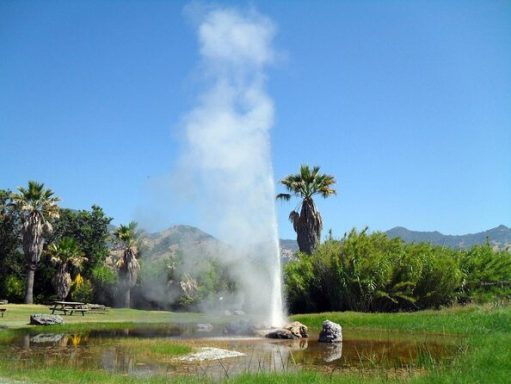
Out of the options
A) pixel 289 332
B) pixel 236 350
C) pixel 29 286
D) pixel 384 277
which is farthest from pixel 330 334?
pixel 29 286

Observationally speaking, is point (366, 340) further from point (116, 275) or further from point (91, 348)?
point (116, 275)

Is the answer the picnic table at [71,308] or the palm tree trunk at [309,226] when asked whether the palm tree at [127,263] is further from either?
the palm tree trunk at [309,226]

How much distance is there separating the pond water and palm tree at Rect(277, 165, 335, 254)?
789 inches

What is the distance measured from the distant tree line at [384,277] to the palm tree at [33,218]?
88.6 ft

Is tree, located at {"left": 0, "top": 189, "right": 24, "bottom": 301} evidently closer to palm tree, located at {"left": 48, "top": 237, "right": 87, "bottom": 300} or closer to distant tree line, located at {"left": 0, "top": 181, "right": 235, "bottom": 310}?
distant tree line, located at {"left": 0, "top": 181, "right": 235, "bottom": 310}

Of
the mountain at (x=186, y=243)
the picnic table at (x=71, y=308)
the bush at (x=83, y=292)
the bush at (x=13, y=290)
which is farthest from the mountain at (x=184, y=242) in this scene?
the picnic table at (x=71, y=308)

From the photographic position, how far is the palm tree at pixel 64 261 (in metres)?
50.4

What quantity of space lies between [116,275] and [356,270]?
2879cm

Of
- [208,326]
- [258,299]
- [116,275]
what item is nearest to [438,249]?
[258,299]

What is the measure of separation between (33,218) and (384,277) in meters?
35.4

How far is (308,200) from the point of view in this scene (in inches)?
1706

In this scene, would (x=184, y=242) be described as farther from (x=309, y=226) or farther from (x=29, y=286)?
(x=309, y=226)

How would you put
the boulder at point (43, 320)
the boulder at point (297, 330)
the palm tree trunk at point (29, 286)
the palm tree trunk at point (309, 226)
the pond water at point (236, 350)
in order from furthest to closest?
1. the palm tree trunk at point (29, 286)
2. the palm tree trunk at point (309, 226)
3. the boulder at point (43, 320)
4. the boulder at point (297, 330)
5. the pond water at point (236, 350)

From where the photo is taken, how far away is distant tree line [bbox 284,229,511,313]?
32156 mm
